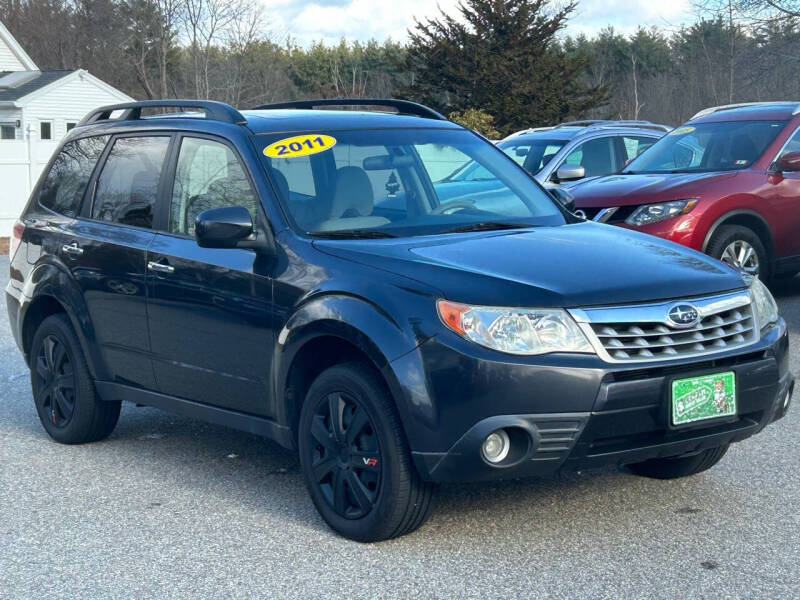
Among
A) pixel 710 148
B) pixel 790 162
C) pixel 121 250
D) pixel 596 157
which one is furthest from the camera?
pixel 596 157

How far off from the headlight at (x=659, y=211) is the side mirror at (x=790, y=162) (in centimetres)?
97

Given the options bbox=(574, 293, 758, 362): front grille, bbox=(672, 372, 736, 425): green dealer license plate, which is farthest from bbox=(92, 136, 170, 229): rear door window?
bbox=(672, 372, 736, 425): green dealer license plate

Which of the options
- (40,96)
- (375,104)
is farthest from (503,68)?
(375,104)

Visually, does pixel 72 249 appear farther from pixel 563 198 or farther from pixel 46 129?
pixel 46 129

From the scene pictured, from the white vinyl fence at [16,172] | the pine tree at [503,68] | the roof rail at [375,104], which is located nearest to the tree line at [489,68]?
the pine tree at [503,68]

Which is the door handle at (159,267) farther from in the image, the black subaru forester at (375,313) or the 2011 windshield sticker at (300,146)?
the 2011 windshield sticker at (300,146)

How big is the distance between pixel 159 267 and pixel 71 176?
1.46m

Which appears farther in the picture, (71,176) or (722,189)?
(722,189)

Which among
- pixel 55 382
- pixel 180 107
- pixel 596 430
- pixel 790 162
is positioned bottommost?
pixel 55 382

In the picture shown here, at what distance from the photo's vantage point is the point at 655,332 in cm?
453

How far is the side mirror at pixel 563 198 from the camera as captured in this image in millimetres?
6466

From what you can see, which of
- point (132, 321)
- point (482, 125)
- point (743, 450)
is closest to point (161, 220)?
point (132, 321)

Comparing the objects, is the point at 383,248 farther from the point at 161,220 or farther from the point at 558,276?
the point at 161,220

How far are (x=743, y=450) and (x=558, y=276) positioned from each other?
2.09 m
